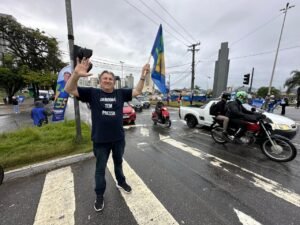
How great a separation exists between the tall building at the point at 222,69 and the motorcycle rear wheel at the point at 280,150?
10821mm

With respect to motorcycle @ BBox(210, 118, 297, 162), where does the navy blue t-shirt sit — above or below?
above

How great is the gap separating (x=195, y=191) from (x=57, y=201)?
7.68 feet

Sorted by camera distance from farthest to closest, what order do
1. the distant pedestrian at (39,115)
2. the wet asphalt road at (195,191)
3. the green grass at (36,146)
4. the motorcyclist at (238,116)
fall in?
the distant pedestrian at (39,115)
the motorcyclist at (238,116)
the green grass at (36,146)
the wet asphalt road at (195,191)

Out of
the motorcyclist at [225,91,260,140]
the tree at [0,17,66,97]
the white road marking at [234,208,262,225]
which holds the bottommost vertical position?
the white road marking at [234,208,262,225]

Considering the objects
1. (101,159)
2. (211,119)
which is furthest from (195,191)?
(211,119)

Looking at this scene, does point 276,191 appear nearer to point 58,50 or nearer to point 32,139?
point 32,139

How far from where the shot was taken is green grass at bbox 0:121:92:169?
12.6ft

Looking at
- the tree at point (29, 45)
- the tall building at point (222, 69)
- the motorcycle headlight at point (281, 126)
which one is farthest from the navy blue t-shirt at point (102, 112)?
the tree at point (29, 45)

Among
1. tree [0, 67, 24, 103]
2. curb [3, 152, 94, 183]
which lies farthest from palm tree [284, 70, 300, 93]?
tree [0, 67, 24, 103]

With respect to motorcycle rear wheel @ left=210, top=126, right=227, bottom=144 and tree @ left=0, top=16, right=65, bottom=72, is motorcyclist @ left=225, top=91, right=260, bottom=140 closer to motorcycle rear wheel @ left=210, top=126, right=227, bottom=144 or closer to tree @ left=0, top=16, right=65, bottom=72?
motorcycle rear wheel @ left=210, top=126, right=227, bottom=144

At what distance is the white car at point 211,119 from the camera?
16.7 feet

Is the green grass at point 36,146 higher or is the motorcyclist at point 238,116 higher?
the motorcyclist at point 238,116

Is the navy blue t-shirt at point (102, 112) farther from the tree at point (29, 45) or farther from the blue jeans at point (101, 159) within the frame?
the tree at point (29, 45)

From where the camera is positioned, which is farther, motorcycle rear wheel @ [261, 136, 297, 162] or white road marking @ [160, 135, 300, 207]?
motorcycle rear wheel @ [261, 136, 297, 162]
